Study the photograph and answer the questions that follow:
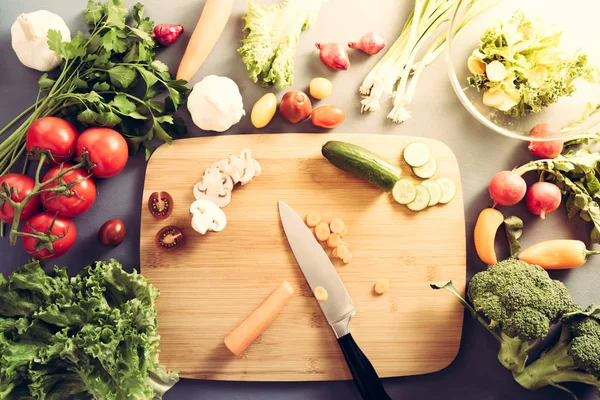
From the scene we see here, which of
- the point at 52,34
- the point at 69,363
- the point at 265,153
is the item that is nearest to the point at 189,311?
the point at 69,363

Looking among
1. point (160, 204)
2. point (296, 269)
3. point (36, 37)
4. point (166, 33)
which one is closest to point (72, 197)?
point (160, 204)

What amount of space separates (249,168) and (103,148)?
0.51 m

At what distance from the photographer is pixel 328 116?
187 centimetres

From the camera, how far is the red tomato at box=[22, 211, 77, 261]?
177 cm

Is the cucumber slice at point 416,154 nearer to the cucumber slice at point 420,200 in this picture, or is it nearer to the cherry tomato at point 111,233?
the cucumber slice at point 420,200

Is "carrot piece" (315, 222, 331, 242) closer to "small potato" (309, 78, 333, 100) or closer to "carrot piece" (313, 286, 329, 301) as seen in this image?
"carrot piece" (313, 286, 329, 301)

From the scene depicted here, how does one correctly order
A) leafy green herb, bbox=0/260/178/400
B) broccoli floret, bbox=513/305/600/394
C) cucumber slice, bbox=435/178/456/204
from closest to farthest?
1. leafy green herb, bbox=0/260/178/400
2. broccoli floret, bbox=513/305/600/394
3. cucumber slice, bbox=435/178/456/204

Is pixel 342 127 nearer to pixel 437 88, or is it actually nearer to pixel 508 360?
pixel 437 88

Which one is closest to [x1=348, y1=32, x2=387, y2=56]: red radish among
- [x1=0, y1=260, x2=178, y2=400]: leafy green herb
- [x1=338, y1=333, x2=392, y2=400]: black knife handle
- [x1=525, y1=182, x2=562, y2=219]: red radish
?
[x1=525, y1=182, x2=562, y2=219]: red radish

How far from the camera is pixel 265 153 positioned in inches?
75.0

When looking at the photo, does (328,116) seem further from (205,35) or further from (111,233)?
(111,233)

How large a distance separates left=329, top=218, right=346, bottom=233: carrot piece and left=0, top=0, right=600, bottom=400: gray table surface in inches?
14.2

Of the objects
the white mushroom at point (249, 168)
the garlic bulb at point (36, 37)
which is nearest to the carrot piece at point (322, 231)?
the white mushroom at point (249, 168)

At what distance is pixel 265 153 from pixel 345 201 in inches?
13.8
